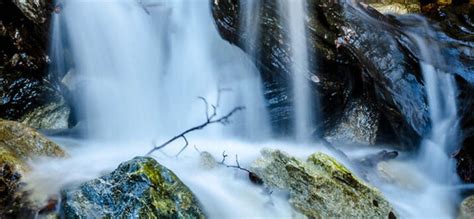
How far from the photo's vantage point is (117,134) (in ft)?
18.8

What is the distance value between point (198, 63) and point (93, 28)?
1.53 meters

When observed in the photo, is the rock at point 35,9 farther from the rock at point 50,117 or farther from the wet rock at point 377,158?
the wet rock at point 377,158

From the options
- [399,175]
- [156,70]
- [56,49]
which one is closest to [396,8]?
[399,175]

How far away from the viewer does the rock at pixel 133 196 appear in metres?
3.02

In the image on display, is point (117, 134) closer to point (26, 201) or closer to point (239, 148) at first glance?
point (239, 148)

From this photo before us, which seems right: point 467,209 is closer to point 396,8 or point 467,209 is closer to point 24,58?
Result: point 396,8

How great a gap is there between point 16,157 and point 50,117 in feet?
7.24

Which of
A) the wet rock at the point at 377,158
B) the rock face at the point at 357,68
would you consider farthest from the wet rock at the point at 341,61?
the wet rock at the point at 377,158

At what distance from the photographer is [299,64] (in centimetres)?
554

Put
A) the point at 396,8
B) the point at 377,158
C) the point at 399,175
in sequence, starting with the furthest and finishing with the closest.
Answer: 1. the point at 396,8
2. the point at 377,158
3. the point at 399,175

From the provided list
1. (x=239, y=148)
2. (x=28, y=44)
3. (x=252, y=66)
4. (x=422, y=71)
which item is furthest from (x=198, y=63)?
(x=422, y=71)

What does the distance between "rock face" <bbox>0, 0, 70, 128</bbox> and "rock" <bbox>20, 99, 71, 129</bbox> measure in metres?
0.06

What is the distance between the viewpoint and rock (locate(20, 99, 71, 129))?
5.65m

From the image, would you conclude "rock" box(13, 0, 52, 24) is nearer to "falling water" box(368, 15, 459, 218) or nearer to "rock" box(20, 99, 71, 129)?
"rock" box(20, 99, 71, 129)
